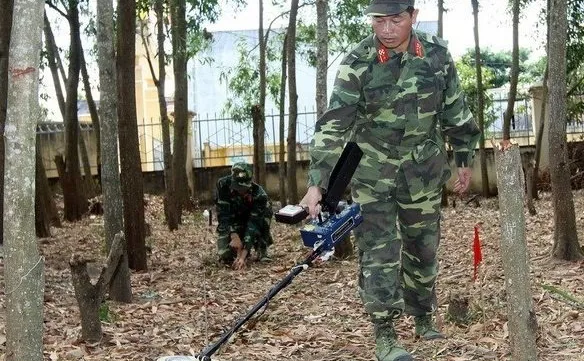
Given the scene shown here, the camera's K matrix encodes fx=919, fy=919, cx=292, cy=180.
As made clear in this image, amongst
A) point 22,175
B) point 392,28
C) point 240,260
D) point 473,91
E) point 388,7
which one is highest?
point 388,7

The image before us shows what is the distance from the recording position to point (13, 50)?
3.90m

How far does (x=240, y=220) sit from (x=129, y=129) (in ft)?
6.96

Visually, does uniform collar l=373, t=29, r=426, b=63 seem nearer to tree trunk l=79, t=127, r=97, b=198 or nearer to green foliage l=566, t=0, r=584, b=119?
green foliage l=566, t=0, r=584, b=119

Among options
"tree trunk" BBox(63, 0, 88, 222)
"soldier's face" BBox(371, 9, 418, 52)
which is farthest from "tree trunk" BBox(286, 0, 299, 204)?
"soldier's face" BBox(371, 9, 418, 52)

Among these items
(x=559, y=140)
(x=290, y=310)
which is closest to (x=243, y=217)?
(x=290, y=310)

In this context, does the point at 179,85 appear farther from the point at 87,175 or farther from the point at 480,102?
the point at 480,102

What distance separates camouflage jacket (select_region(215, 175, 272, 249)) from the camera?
33.7ft

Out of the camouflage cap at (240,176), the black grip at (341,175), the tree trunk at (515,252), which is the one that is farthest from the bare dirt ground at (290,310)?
the black grip at (341,175)

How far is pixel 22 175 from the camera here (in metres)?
3.95

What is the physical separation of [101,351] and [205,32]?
14517mm

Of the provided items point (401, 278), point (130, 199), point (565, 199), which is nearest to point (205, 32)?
point (130, 199)

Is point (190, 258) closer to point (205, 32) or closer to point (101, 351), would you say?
point (101, 351)

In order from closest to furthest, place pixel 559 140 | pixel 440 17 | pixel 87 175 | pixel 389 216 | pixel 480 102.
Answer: pixel 389 216
pixel 559 140
pixel 440 17
pixel 480 102
pixel 87 175

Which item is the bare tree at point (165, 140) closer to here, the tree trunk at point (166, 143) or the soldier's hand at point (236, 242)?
the tree trunk at point (166, 143)
